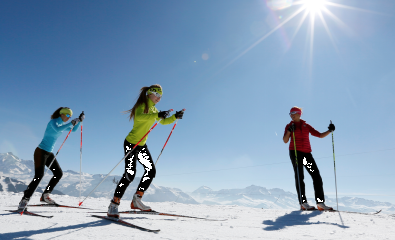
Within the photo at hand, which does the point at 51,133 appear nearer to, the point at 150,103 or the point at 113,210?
the point at 150,103

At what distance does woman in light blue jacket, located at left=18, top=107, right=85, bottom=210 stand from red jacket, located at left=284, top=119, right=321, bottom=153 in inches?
221

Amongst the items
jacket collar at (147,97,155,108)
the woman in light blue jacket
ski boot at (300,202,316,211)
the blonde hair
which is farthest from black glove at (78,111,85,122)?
ski boot at (300,202,316,211)

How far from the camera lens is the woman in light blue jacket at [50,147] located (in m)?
4.67

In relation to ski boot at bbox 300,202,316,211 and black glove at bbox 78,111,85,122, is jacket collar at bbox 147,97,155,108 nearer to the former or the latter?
black glove at bbox 78,111,85,122

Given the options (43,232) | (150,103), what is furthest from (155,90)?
(43,232)

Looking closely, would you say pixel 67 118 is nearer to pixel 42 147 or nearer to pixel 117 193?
pixel 42 147

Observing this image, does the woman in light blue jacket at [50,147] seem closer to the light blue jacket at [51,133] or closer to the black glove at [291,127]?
the light blue jacket at [51,133]

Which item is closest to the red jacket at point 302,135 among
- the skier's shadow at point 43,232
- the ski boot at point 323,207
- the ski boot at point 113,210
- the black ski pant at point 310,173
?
the black ski pant at point 310,173

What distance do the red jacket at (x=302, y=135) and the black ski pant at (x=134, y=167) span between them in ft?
12.7

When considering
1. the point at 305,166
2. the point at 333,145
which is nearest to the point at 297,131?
the point at 305,166

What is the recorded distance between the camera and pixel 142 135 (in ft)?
13.1

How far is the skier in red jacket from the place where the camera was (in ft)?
17.9

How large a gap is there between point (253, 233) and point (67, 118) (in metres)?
4.96

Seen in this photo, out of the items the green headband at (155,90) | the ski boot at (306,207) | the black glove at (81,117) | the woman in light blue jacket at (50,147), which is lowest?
the ski boot at (306,207)
